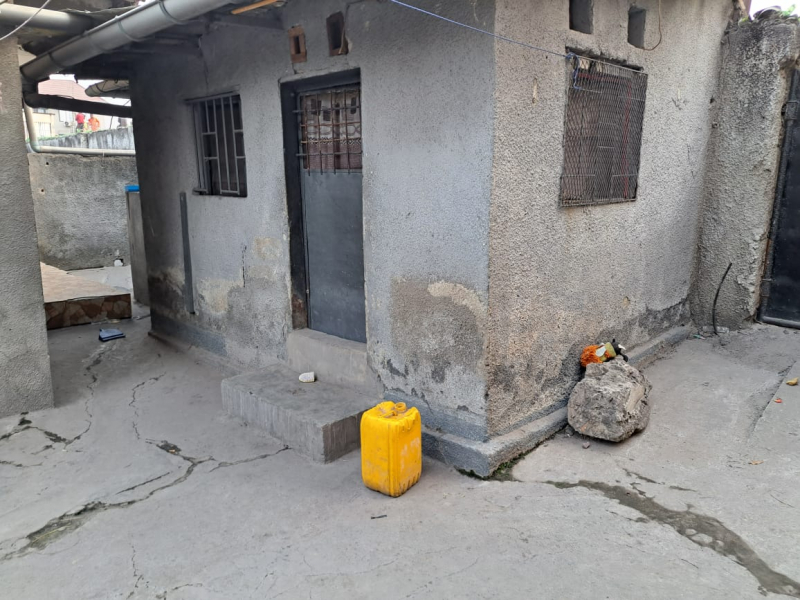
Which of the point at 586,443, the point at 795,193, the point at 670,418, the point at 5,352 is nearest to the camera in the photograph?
the point at 586,443

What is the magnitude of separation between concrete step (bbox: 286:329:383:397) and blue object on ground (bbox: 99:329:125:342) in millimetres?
3219

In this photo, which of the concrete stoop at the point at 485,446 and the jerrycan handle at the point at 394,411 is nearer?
the jerrycan handle at the point at 394,411

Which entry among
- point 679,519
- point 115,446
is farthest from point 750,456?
point 115,446

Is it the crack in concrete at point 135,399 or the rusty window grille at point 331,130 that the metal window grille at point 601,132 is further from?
the crack in concrete at point 135,399

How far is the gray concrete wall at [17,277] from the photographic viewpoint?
15.5 ft

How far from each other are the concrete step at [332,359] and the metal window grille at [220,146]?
162 centimetres

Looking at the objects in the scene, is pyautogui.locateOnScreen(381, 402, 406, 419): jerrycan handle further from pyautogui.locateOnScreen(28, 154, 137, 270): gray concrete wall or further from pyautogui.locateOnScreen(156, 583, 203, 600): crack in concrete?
pyautogui.locateOnScreen(28, 154, 137, 270): gray concrete wall

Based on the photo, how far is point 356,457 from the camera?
4219 millimetres

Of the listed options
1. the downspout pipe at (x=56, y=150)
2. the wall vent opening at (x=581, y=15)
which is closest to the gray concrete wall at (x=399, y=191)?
the wall vent opening at (x=581, y=15)

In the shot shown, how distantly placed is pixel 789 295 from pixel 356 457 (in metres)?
4.60

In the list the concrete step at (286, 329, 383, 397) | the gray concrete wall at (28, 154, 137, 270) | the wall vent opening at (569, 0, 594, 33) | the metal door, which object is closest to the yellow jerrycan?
the concrete step at (286, 329, 383, 397)

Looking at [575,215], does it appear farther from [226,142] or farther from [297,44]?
[226,142]

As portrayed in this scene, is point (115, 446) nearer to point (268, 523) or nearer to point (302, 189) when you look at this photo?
point (268, 523)

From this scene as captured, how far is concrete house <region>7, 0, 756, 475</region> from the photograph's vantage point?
3.74m
